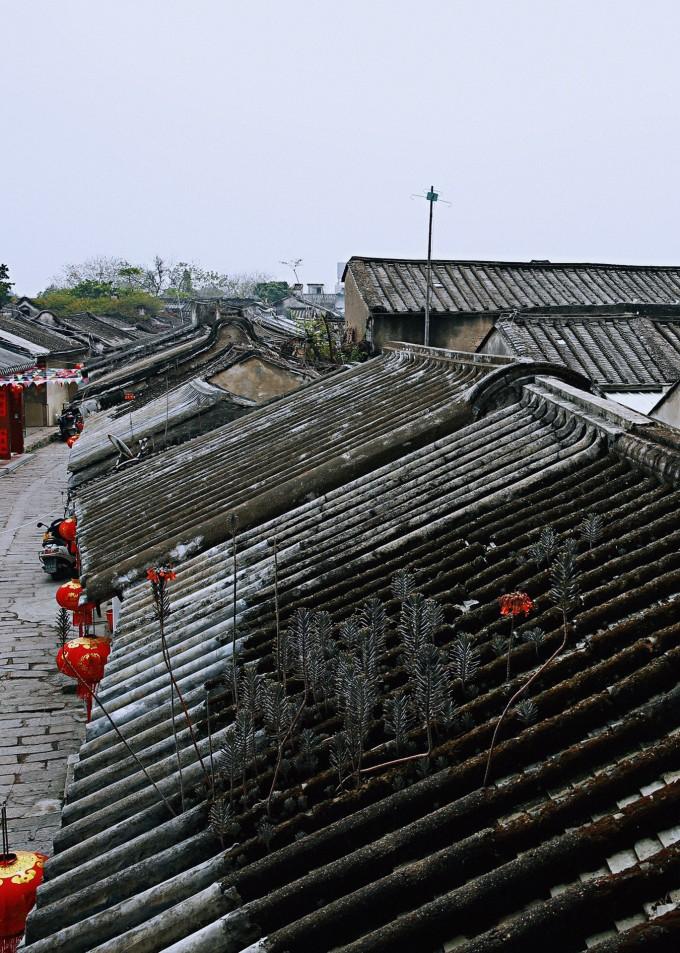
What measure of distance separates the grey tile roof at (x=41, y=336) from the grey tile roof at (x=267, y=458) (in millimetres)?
31884

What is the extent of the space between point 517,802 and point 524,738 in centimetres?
26

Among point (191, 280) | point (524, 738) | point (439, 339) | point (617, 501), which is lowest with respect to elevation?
point (191, 280)

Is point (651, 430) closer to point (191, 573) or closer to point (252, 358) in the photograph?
point (191, 573)

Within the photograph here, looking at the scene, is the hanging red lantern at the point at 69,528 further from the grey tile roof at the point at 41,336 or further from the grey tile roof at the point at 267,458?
the grey tile roof at the point at 41,336

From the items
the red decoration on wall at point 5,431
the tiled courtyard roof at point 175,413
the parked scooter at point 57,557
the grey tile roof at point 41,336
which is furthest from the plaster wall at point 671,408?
the grey tile roof at point 41,336

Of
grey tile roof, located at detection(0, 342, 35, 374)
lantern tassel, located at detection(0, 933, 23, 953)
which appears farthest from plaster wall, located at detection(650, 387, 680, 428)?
grey tile roof, located at detection(0, 342, 35, 374)

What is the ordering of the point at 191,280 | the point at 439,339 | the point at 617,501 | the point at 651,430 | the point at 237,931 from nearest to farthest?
the point at 237,931 < the point at 617,501 < the point at 651,430 < the point at 439,339 < the point at 191,280

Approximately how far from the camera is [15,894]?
590 cm

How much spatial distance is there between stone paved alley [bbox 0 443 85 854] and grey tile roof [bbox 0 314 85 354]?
69.6 ft

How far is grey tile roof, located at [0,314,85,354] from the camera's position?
40.8m

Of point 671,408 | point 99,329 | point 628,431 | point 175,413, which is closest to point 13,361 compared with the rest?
point 175,413

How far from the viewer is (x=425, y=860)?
9.55 feet

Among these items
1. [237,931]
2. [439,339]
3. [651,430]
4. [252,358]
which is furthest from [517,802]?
[439,339]

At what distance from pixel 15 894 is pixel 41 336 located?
40.8 meters
